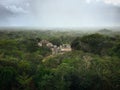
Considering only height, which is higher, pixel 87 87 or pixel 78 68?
pixel 78 68

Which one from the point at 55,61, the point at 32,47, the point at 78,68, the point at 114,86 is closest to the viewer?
the point at 114,86

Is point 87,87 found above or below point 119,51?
below

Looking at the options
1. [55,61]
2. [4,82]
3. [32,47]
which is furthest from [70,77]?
[32,47]

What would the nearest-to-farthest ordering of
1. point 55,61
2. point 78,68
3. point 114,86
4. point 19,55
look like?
1. point 114,86
2. point 78,68
3. point 55,61
4. point 19,55

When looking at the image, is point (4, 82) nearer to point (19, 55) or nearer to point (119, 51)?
A: point (19, 55)

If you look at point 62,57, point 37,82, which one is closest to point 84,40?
point 62,57

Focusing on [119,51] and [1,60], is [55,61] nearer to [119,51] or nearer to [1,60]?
[1,60]

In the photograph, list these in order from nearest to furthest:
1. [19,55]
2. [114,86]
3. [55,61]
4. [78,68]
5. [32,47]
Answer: [114,86], [78,68], [55,61], [19,55], [32,47]

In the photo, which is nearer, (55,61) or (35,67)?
(35,67)

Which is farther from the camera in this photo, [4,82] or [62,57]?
[62,57]
